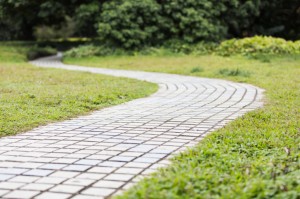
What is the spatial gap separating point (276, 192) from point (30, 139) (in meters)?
2.95

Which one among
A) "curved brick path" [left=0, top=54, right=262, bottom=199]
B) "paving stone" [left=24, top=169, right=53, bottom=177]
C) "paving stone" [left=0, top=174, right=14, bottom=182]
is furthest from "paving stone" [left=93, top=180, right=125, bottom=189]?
"paving stone" [left=0, top=174, right=14, bottom=182]

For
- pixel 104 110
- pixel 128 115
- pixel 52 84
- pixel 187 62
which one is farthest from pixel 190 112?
pixel 187 62

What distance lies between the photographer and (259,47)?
62.2 feet

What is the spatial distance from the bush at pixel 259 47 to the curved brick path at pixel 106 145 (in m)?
11.1

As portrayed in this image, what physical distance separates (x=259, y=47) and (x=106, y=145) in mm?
15210

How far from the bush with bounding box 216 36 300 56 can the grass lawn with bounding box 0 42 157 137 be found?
912 cm

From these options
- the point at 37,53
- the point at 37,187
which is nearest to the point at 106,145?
the point at 37,187

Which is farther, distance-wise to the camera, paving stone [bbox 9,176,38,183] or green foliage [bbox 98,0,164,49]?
green foliage [bbox 98,0,164,49]

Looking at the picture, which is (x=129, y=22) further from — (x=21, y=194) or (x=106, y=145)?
(x=21, y=194)

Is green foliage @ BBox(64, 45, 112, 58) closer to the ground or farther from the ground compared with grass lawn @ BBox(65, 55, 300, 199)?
farther from the ground

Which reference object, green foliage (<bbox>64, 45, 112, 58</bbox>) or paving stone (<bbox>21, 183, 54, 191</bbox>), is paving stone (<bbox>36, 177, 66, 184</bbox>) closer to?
paving stone (<bbox>21, 183, 54, 191</bbox>)

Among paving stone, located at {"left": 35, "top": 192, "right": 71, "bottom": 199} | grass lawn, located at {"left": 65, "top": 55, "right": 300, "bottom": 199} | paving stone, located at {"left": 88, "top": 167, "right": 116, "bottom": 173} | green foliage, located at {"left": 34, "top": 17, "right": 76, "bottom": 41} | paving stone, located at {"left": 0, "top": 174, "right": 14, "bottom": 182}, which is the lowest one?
paving stone, located at {"left": 0, "top": 174, "right": 14, "bottom": 182}

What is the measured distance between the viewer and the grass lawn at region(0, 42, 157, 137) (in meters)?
6.32

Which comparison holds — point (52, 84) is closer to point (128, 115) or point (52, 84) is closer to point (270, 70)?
point (128, 115)
